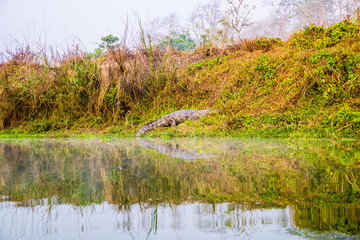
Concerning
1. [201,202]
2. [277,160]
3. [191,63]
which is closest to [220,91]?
[191,63]

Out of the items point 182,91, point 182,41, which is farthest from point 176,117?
point 182,41

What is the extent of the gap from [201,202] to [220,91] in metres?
7.60

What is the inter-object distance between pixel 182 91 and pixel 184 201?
7.57 m

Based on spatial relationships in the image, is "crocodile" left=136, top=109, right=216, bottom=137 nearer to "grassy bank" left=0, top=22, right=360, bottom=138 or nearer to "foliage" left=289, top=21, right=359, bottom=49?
"grassy bank" left=0, top=22, right=360, bottom=138

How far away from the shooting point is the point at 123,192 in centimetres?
181

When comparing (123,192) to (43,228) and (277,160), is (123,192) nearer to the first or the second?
(43,228)

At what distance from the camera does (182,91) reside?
357 inches

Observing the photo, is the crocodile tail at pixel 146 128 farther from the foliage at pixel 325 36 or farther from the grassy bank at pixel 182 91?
the foliage at pixel 325 36

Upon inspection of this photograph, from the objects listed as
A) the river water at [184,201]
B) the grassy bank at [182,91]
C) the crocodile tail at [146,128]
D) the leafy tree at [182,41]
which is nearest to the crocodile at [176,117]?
the crocodile tail at [146,128]

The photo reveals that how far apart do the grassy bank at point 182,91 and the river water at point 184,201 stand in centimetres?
397

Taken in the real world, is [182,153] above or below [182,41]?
below

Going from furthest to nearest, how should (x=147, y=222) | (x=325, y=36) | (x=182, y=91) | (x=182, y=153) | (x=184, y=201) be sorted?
(x=325, y=36) → (x=182, y=91) → (x=182, y=153) → (x=184, y=201) → (x=147, y=222)

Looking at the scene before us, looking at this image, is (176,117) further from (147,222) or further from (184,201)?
(147,222)

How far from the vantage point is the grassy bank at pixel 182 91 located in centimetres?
701
